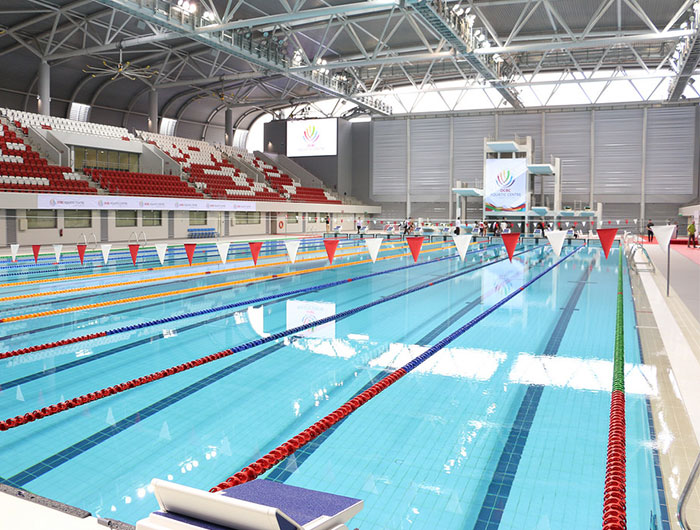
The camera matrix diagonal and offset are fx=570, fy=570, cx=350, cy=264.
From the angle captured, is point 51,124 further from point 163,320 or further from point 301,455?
point 301,455

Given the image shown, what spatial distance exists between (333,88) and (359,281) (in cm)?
1743

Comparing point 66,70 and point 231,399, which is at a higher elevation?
point 66,70

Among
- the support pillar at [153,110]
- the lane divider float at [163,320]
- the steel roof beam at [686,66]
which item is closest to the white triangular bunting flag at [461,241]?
the lane divider float at [163,320]

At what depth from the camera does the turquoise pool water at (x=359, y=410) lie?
8.54 feet

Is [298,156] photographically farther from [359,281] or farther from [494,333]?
[494,333]

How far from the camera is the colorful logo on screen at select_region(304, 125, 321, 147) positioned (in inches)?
1299

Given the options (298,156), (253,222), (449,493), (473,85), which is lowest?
(449,493)

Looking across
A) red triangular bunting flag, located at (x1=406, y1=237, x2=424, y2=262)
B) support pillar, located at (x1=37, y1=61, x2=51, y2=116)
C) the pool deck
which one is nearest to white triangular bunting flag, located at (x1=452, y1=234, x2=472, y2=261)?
red triangular bunting flag, located at (x1=406, y1=237, x2=424, y2=262)

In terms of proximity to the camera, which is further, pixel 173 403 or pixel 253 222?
pixel 253 222

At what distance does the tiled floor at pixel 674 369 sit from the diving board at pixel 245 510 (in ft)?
5.95

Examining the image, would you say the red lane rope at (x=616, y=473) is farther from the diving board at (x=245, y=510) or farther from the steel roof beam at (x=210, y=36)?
the steel roof beam at (x=210, y=36)

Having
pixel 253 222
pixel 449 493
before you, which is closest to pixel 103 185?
pixel 253 222

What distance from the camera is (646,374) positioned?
172 inches

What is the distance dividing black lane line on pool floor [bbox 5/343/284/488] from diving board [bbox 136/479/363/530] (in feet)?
6.17
